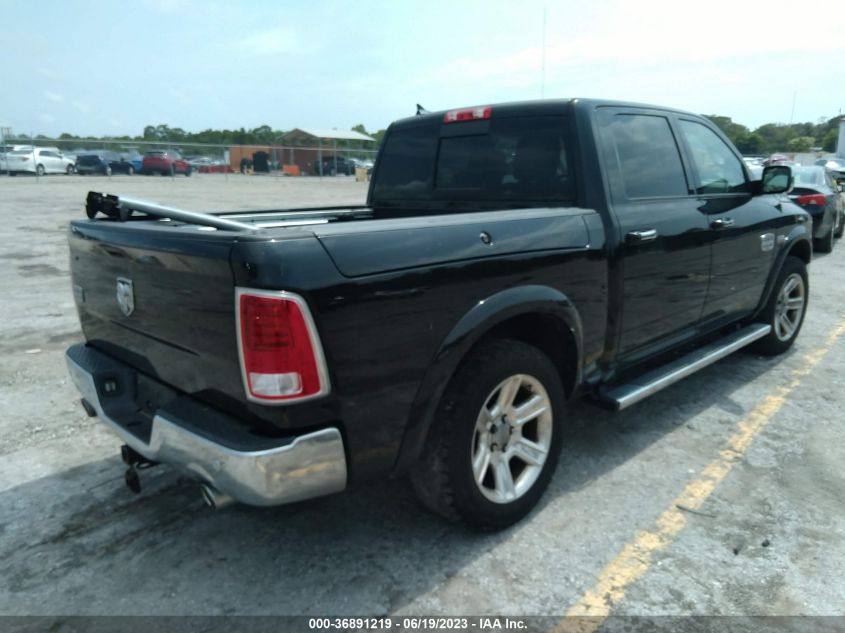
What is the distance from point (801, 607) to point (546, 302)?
155 centimetres

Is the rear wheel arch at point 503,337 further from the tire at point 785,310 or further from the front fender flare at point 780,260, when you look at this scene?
the tire at point 785,310

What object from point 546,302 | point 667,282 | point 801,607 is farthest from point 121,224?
point 801,607

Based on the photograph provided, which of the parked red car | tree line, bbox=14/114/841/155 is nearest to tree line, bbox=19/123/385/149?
tree line, bbox=14/114/841/155

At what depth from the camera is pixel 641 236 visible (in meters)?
3.37

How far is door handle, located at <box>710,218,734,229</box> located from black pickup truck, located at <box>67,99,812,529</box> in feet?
0.04

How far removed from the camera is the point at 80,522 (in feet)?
9.71

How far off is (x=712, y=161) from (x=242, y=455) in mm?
3818

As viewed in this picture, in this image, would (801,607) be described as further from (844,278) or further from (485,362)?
(844,278)

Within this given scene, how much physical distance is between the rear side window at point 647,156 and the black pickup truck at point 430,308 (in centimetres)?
2

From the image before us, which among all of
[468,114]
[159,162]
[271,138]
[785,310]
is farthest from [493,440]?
[271,138]

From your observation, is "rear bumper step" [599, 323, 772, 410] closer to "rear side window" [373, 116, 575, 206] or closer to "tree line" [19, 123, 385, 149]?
"rear side window" [373, 116, 575, 206]

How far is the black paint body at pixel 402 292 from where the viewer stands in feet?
6.95

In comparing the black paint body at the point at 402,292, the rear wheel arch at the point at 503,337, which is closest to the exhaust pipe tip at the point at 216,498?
the black paint body at the point at 402,292

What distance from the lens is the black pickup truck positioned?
82.5 inches
